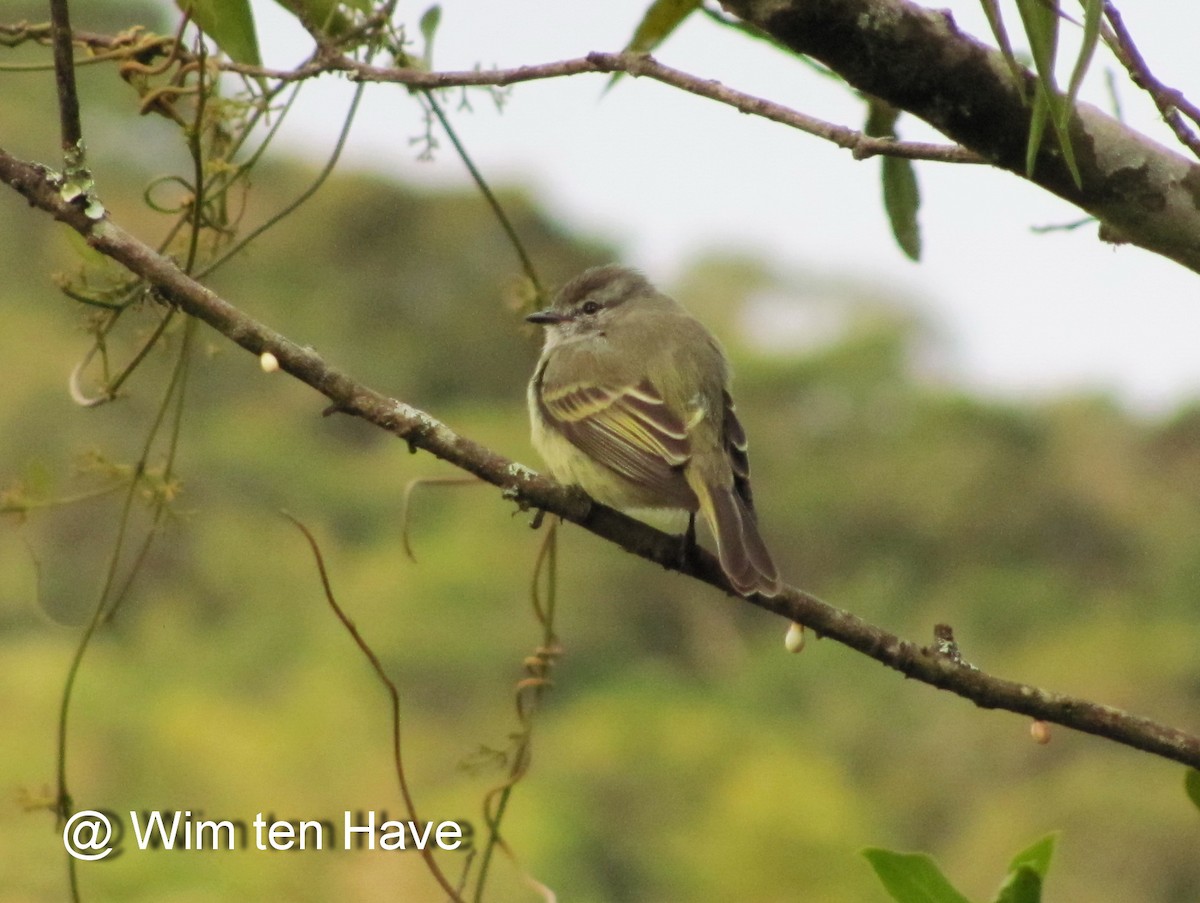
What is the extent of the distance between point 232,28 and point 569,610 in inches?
854

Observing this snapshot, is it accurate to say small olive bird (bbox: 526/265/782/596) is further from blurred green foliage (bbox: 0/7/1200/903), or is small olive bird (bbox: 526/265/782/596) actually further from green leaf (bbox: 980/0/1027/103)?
blurred green foliage (bbox: 0/7/1200/903)

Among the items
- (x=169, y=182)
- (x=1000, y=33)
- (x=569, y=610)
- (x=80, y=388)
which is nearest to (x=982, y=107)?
(x=1000, y=33)

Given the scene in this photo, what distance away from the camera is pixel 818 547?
26.3 m

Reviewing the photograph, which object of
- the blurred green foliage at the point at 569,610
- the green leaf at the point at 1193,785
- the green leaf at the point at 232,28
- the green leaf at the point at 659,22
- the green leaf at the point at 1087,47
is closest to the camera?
the green leaf at the point at 1087,47

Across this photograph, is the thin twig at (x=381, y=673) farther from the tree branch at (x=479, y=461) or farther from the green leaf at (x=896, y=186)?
the green leaf at (x=896, y=186)

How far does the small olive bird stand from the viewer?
3.63 meters

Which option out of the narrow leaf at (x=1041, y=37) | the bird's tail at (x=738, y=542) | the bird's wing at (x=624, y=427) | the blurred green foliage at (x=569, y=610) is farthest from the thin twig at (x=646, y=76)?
the blurred green foliage at (x=569, y=610)

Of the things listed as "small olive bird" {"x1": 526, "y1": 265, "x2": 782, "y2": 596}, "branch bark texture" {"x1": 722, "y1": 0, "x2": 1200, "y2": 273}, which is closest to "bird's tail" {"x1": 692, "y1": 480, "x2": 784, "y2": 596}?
"small olive bird" {"x1": 526, "y1": 265, "x2": 782, "y2": 596}

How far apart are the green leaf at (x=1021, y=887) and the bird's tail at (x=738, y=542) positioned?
2.53 feet

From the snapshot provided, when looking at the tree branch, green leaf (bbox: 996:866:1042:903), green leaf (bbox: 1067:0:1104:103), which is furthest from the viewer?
the tree branch

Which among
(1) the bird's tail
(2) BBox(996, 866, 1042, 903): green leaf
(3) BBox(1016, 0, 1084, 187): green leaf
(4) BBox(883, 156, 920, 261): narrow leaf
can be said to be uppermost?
(3) BBox(1016, 0, 1084, 187): green leaf

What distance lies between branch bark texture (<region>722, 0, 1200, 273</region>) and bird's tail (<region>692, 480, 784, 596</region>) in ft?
3.09

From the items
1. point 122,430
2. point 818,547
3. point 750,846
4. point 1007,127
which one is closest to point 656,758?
point 750,846

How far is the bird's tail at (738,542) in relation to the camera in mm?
2758
